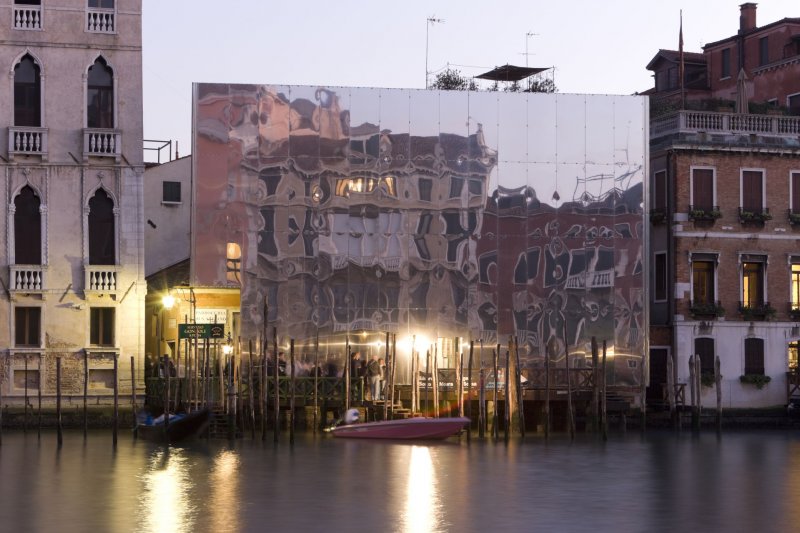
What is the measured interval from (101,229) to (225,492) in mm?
15899

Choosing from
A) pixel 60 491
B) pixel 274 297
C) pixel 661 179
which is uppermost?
pixel 661 179

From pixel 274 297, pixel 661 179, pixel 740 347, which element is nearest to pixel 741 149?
pixel 661 179

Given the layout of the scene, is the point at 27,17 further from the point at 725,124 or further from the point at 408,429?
the point at 725,124

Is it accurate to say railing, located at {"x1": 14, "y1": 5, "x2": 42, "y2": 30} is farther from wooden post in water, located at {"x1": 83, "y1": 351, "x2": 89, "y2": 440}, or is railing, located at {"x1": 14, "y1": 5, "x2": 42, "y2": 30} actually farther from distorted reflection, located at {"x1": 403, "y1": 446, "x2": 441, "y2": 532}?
distorted reflection, located at {"x1": 403, "y1": 446, "x2": 441, "y2": 532}

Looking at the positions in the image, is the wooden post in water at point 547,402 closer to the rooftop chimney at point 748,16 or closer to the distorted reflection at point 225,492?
the distorted reflection at point 225,492

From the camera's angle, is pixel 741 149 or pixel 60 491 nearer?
pixel 60 491

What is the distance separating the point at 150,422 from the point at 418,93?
40.0 feet

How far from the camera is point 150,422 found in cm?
4659

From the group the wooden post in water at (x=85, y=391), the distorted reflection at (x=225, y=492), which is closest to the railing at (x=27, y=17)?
the wooden post in water at (x=85, y=391)

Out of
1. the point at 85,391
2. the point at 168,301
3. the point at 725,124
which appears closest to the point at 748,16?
the point at 725,124

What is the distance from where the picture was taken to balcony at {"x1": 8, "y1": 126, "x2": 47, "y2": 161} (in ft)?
158

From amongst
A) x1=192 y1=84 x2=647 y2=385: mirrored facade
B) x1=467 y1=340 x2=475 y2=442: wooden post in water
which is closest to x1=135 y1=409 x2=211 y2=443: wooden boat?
x1=192 y1=84 x2=647 y2=385: mirrored facade

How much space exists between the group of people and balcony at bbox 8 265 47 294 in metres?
8.92

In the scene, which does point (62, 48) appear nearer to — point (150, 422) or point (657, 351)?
point (150, 422)
